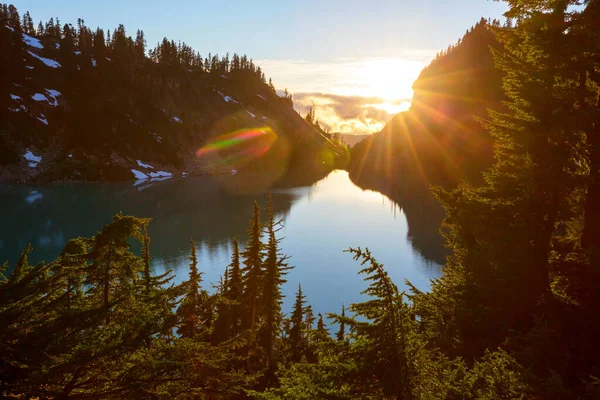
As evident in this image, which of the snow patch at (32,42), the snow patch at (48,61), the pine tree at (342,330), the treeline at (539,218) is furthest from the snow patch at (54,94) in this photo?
the treeline at (539,218)

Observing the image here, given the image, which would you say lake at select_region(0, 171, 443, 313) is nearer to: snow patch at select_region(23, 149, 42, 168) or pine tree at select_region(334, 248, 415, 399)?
snow patch at select_region(23, 149, 42, 168)

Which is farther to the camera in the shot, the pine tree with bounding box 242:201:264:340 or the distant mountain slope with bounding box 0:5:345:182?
the distant mountain slope with bounding box 0:5:345:182

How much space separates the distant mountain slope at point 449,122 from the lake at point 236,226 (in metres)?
32.3

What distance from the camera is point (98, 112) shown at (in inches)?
5881

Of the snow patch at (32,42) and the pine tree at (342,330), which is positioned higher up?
the snow patch at (32,42)

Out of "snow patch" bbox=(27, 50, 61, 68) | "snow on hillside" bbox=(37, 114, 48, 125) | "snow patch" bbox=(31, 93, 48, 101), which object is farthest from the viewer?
"snow patch" bbox=(27, 50, 61, 68)

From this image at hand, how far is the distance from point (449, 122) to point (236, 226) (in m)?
106

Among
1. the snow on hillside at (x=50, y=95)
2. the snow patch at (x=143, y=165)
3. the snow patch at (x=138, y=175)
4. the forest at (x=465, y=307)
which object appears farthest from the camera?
the snow patch at (x=143, y=165)

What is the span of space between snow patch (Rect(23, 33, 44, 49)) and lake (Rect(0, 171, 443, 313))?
72.1 metres

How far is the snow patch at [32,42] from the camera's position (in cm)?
15475

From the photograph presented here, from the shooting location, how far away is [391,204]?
108 meters

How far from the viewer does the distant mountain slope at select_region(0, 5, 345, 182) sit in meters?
132

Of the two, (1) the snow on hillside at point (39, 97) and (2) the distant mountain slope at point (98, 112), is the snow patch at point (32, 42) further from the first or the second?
(1) the snow on hillside at point (39, 97)

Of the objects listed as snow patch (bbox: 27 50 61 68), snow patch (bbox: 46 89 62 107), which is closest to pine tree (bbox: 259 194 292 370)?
snow patch (bbox: 46 89 62 107)
